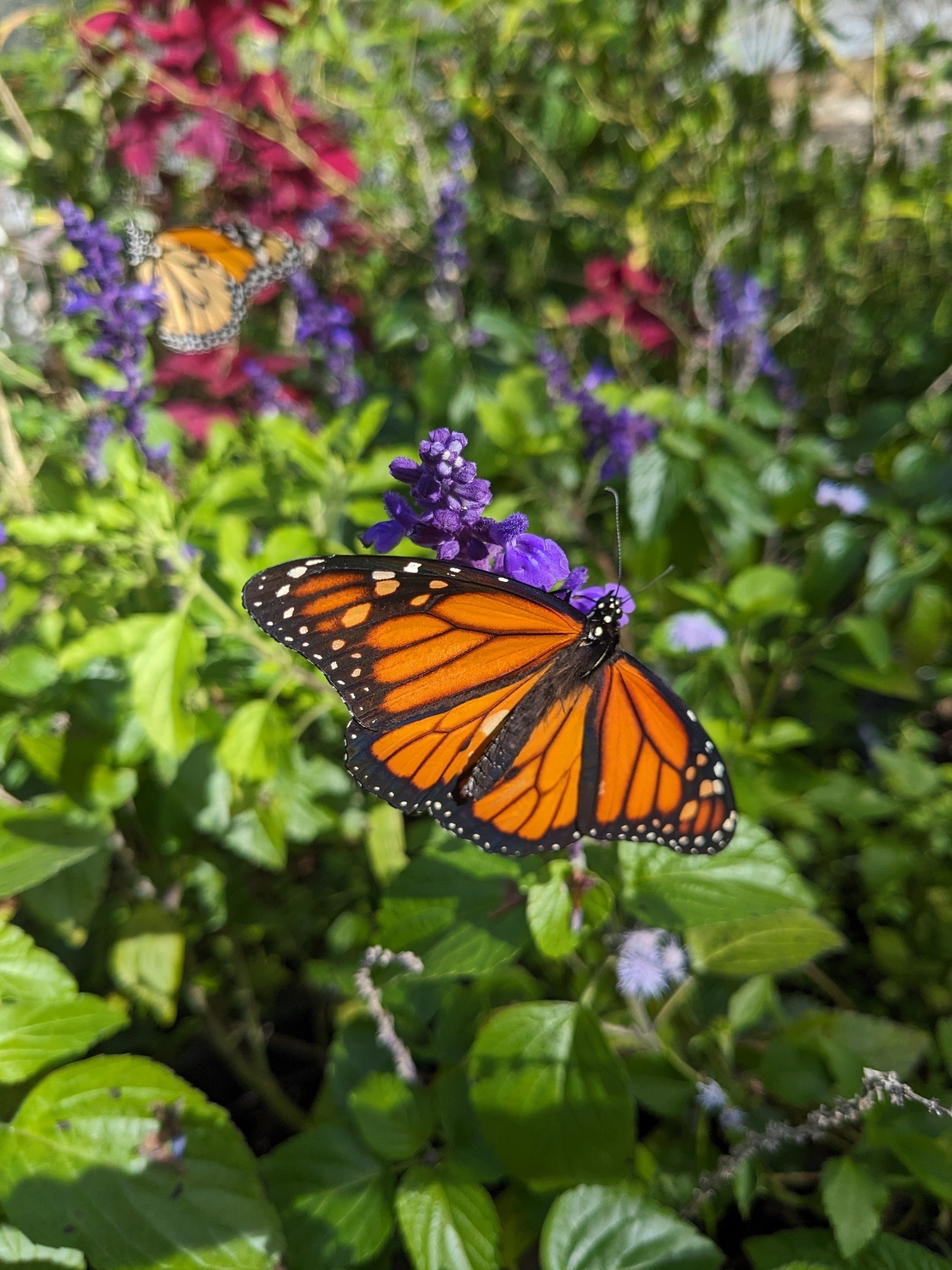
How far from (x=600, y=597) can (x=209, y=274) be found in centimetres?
218

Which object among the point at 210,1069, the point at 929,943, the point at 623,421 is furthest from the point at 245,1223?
the point at 623,421

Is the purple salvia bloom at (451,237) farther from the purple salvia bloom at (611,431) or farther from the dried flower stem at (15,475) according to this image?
the dried flower stem at (15,475)

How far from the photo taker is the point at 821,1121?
1.19 m

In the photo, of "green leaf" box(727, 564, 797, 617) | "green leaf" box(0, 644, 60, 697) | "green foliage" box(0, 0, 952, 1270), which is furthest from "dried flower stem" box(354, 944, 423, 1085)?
"green leaf" box(727, 564, 797, 617)

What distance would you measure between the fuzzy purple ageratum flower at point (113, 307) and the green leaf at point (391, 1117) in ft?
5.79

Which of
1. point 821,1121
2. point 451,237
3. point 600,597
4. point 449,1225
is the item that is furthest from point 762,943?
point 451,237

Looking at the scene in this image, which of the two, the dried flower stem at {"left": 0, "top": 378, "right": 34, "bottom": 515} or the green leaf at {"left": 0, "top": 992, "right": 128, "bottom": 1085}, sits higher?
the dried flower stem at {"left": 0, "top": 378, "right": 34, "bottom": 515}

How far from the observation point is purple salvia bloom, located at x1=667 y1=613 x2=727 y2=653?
7.08ft

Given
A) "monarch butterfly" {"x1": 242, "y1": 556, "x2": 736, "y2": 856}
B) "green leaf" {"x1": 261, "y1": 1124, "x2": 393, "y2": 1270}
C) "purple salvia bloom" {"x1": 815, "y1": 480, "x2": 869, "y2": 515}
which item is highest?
"purple salvia bloom" {"x1": 815, "y1": 480, "x2": 869, "y2": 515}

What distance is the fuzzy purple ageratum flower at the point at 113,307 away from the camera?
6.70ft

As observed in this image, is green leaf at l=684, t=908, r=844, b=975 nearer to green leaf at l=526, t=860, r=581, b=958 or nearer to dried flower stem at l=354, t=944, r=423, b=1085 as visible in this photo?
green leaf at l=526, t=860, r=581, b=958

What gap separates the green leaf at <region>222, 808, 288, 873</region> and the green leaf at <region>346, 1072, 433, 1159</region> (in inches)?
23.1

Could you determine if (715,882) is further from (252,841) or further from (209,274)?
(209,274)

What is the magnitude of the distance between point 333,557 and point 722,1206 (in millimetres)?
1675
